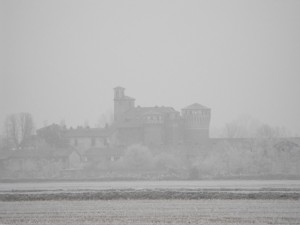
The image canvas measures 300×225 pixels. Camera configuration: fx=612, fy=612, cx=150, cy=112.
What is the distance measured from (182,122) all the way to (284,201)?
78.0m

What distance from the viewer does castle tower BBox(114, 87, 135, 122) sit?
123 m

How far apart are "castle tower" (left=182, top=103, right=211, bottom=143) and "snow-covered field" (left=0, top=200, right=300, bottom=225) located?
75771mm

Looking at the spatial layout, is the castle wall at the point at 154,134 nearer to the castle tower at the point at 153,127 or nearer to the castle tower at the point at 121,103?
the castle tower at the point at 153,127

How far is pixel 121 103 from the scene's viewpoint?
123625 millimetres

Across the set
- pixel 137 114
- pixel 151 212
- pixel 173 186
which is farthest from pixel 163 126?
pixel 151 212

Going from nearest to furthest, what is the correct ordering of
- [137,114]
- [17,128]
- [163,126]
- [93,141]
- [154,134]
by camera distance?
1. [154,134]
2. [163,126]
3. [93,141]
4. [137,114]
5. [17,128]

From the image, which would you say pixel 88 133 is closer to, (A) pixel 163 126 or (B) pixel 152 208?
→ (A) pixel 163 126

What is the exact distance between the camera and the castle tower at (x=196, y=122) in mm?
115250

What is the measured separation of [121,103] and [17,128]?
25.4 meters

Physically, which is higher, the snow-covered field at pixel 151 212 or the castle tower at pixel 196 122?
the castle tower at pixel 196 122

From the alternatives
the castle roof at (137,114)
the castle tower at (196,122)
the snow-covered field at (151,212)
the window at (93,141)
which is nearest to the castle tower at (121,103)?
the castle roof at (137,114)

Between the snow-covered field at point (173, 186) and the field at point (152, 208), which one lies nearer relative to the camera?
the field at point (152, 208)

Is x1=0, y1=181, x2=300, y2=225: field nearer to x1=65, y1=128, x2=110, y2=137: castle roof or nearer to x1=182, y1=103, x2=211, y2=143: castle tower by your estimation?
x1=65, y1=128, x2=110, y2=137: castle roof

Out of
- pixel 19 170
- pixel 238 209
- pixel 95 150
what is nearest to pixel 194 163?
pixel 95 150
